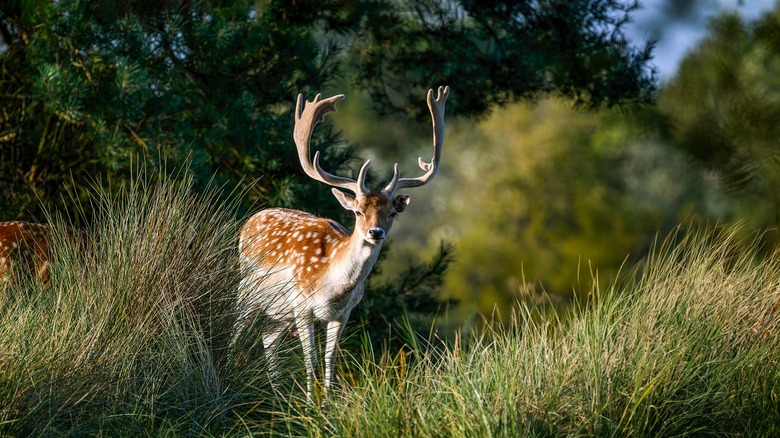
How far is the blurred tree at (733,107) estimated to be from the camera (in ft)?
16.8

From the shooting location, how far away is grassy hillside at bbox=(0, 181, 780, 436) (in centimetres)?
438

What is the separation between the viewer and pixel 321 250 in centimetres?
694

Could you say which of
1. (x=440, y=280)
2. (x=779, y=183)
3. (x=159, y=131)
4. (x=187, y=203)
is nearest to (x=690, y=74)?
(x=779, y=183)

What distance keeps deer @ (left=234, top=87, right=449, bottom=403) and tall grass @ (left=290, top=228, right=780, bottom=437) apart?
1.24m

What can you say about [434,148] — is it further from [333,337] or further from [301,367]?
[301,367]

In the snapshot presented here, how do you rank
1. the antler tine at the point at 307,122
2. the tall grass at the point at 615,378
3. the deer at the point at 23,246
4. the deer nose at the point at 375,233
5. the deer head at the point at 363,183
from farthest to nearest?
the antler tine at the point at 307,122
the deer head at the point at 363,183
the deer nose at the point at 375,233
the deer at the point at 23,246
the tall grass at the point at 615,378

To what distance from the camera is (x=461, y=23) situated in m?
9.72

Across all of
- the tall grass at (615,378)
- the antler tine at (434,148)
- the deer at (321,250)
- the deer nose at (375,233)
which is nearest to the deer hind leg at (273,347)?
the deer at (321,250)

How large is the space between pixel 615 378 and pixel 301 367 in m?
1.51

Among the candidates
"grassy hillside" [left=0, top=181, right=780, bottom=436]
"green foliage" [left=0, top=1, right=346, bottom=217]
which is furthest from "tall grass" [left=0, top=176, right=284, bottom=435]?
"green foliage" [left=0, top=1, right=346, bottom=217]

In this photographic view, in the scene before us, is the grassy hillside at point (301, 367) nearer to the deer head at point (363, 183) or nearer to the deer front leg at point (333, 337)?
the deer head at point (363, 183)

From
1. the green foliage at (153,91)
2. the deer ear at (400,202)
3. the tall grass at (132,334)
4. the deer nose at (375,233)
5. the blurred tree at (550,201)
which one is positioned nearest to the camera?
the tall grass at (132,334)

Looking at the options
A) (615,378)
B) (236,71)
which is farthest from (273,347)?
(236,71)

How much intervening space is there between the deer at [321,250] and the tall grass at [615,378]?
4.07 feet
